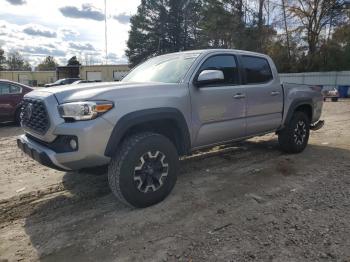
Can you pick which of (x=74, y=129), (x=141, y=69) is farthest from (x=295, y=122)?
(x=74, y=129)

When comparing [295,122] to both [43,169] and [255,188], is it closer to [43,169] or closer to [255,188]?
[255,188]

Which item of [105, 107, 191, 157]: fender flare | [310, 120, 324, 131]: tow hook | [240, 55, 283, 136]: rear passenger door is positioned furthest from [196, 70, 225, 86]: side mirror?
[310, 120, 324, 131]: tow hook

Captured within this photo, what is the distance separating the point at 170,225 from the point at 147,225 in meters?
0.25

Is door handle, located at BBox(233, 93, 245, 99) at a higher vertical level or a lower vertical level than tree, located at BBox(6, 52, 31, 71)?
lower

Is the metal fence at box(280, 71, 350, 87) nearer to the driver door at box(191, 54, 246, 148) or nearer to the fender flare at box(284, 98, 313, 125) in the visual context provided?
the fender flare at box(284, 98, 313, 125)

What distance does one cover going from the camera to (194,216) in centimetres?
390

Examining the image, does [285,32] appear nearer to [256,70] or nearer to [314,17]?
[314,17]

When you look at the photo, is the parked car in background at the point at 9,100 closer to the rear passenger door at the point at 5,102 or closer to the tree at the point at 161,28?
the rear passenger door at the point at 5,102

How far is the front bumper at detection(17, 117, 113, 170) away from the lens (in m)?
3.53

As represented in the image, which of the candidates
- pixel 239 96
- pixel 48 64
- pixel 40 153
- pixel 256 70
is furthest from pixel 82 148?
pixel 48 64

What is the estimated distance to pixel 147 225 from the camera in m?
3.70

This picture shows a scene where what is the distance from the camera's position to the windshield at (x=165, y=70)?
4.66m

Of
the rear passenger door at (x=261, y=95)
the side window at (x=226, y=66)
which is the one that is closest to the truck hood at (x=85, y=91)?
the side window at (x=226, y=66)

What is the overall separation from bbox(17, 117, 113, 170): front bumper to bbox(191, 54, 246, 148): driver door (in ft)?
4.45
